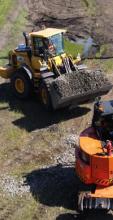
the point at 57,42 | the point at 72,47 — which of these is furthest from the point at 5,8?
the point at 57,42

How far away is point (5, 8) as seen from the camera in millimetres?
34688

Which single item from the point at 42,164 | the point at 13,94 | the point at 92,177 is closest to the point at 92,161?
the point at 92,177

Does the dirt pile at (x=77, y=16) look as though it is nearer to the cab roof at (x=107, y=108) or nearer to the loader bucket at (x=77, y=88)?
the loader bucket at (x=77, y=88)

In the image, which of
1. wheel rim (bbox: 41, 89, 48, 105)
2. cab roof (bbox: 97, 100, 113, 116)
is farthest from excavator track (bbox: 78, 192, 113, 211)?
wheel rim (bbox: 41, 89, 48, 105)

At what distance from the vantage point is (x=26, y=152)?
59.8 ft

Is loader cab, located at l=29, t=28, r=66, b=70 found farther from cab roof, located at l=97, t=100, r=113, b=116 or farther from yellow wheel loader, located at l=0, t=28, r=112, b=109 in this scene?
cab roof, located at l=97, t=100, r=113, b=116

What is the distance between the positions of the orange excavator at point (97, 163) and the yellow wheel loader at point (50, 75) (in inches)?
198

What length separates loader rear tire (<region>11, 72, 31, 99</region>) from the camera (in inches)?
864

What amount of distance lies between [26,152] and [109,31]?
526 inches

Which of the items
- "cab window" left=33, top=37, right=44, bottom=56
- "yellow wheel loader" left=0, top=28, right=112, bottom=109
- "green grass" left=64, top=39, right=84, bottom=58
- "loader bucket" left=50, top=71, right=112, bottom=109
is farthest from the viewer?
"green grass" left=64, top=39, right=84, bottom=58

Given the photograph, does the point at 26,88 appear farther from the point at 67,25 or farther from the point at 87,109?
the point at 67,25

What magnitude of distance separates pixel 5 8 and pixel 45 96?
15143 mm

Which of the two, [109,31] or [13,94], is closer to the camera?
[13,94]

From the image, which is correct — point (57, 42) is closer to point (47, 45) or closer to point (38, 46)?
point (47, 45)
